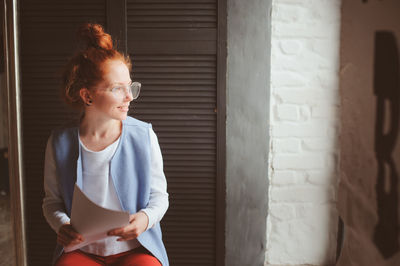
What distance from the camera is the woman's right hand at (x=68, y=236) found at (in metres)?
1.19

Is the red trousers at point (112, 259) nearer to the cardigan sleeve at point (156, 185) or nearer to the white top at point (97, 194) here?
the white top at point (97, 194)

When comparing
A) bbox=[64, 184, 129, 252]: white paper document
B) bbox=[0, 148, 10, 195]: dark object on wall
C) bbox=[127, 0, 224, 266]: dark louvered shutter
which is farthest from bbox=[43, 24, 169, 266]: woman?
bbox=[0, 148, 10, 195]: dark object on wall

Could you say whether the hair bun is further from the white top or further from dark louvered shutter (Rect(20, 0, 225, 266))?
dark louvered shutter (Rect(20, 0, 225, 266))

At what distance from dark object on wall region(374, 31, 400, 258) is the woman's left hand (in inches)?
35.0

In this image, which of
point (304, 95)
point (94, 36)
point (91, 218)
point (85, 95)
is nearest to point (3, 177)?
point (85, 95)

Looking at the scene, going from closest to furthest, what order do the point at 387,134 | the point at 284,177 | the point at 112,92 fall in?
1. the point at 387,134
2. the point at 112,92
3. the point at 284,177

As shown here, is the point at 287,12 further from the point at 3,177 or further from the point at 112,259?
the point at 3,177

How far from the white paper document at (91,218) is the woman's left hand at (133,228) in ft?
0.19

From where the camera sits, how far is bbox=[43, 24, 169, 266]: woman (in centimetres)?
133

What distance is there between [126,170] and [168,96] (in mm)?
713

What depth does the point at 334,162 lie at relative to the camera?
204 centimetres

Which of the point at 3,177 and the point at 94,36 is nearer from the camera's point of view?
the point at 94,36

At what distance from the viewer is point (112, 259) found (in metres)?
1.33

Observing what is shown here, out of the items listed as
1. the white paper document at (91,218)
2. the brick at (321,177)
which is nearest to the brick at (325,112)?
the brick at (321,177)
